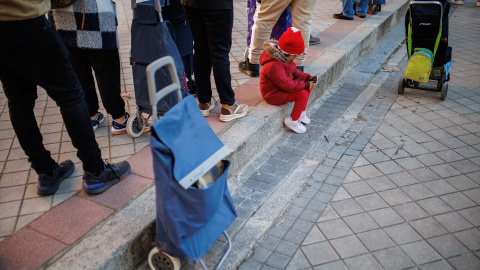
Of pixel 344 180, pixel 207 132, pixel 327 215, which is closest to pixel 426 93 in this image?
pixel 344 180

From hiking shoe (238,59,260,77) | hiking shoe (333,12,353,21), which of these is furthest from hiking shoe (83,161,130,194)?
hiking shoe (333,12,353,21)

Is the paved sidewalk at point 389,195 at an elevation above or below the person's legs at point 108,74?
below

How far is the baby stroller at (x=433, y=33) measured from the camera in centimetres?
466

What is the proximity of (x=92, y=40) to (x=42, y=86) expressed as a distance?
0.79 m

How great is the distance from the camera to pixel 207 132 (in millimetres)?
2297

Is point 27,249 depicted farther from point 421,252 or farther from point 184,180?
point 421,252

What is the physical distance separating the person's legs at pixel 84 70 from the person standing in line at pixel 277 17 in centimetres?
207

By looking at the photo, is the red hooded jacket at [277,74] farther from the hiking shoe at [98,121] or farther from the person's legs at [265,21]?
the hiking shoe at [98,121]

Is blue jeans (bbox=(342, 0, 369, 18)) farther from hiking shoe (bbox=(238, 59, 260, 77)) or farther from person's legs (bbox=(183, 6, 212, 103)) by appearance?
person's legs (bbox=(183, 6, 212, 103))

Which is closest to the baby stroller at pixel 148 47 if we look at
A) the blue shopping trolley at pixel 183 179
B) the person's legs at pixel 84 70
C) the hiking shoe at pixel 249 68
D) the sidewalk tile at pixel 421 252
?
the person's legs at pixel 84 70

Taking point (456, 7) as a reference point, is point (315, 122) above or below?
below

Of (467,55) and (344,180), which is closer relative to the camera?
(344,180)

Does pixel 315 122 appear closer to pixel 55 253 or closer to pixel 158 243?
pixel 158 243

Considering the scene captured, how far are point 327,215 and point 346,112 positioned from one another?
1989mm
